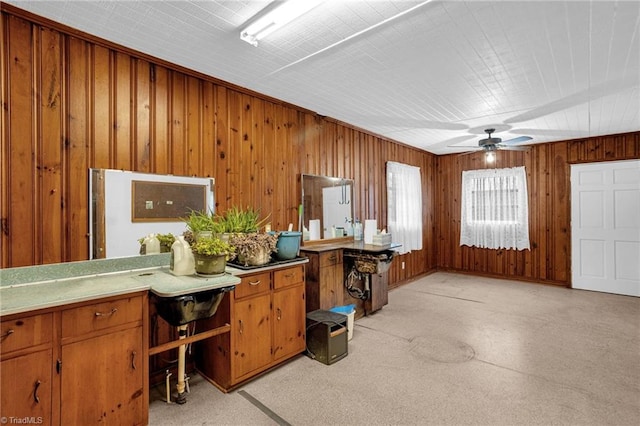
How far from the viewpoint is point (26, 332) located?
1554 millimetres

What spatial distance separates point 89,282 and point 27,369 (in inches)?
22.8

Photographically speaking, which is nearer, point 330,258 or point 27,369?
point 27,369

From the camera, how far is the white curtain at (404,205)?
18.1 ft

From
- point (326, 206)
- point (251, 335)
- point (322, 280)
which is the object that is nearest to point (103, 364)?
point (251, 335)

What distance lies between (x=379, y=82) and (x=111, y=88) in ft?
7.57

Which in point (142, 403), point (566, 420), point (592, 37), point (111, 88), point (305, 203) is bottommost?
point (566, 420)

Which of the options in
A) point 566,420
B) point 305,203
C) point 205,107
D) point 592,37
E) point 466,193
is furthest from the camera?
point 466,193

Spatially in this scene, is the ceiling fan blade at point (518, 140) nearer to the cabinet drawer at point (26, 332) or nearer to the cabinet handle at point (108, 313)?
the cabinet handle at point (108, 313)

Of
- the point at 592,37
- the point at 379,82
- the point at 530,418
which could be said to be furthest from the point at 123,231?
the point at 592,37

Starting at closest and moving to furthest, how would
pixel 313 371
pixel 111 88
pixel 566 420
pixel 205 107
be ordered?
pixel 566 420 < pixel 111 88 < pixel 313 371 < pixel 205 107

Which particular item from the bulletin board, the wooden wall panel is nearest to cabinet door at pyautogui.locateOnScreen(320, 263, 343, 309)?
the wooden wall panel

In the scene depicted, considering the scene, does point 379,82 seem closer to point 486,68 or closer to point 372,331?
point 486,68

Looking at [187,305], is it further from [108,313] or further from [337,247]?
[337,247]

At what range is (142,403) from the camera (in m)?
1.94
